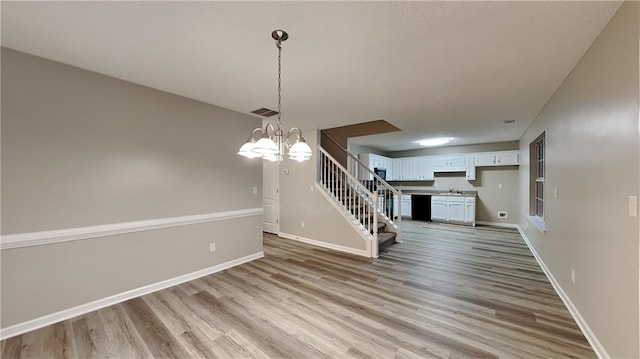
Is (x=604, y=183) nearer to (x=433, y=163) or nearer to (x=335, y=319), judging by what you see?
(x=335, y=319)

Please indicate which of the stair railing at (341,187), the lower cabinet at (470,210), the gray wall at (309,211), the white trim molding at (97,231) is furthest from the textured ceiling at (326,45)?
the lower cabinet at (470,210)

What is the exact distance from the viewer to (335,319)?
2.23m

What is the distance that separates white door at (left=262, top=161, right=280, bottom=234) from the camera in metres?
5.58

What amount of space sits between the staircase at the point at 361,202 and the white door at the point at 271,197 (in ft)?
4.23

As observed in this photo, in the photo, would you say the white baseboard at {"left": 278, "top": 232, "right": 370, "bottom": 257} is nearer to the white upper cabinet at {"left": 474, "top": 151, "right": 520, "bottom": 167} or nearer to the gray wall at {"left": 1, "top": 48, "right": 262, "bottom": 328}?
the gray wall at {"left": 1, "top": 48, "right": 262, "bottom": 328}

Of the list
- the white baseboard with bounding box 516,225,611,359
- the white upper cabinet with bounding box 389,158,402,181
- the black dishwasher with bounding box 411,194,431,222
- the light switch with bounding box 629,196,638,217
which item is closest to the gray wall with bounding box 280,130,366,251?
the white baseboard with bounding box 516,225,611,359

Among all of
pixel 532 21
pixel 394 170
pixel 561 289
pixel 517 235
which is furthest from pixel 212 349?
pixel 394 170

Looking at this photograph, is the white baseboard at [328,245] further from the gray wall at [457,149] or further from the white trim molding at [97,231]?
the gray wall at [457,149]

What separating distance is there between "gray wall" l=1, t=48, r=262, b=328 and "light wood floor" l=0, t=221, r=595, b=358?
1.17 feet

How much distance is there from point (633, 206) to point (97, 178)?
4.31 meters

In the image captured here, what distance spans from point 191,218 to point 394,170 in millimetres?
6951

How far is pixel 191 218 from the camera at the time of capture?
10.4ft

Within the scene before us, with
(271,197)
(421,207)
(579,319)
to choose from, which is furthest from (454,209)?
(271,197)

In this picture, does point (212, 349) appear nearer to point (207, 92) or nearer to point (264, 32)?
point (264, 32)
